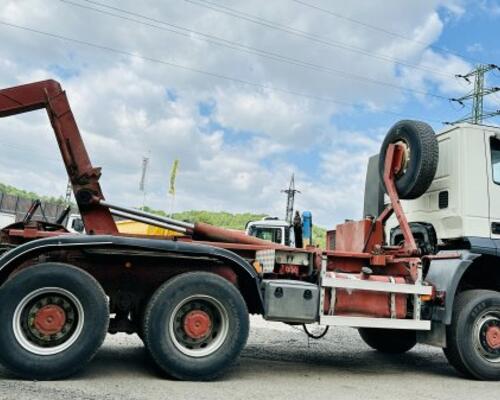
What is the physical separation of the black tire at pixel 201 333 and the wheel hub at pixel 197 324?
1 cm

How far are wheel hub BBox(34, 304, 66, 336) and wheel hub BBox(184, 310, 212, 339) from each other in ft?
4.01

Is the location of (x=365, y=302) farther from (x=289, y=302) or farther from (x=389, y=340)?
(x=389, y=340)

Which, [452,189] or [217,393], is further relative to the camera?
[452,189]

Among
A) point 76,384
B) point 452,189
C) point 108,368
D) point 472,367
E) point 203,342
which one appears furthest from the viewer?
point 452,189

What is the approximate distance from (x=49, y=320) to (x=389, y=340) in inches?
218

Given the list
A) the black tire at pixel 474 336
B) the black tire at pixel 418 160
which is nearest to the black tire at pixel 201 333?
the black tire at pixel 474 336

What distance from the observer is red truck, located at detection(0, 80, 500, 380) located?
17.8ft

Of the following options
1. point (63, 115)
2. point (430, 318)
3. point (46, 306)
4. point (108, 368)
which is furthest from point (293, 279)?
point (63, 115)

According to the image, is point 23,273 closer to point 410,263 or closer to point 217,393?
point 217,393

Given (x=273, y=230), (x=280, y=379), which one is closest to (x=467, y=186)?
(x=280, y=379)

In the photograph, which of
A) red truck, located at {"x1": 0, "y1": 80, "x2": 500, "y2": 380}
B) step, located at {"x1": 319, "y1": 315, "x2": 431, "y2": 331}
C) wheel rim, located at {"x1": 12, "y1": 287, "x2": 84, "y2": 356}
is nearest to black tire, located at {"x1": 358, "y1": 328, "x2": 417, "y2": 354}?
red truck, located at {"x1": 0, "y1": 80, "x2": 500, "y2": 380}

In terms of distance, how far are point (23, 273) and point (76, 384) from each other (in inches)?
45.8

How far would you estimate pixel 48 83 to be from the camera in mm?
6512

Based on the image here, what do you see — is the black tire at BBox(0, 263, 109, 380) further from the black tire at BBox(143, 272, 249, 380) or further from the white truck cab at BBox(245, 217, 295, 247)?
the white truck cab at BBox(245, 217, 295, 247)
